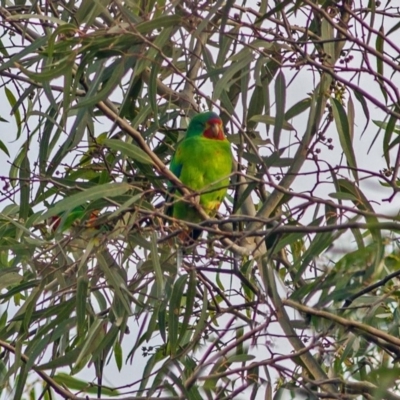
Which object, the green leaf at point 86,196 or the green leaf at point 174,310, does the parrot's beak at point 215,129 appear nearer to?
the green leaf at point 174,310

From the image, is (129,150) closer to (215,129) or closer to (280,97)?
(280,97)

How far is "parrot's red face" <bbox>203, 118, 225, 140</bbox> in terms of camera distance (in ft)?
12.4

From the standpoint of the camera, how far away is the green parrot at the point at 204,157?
12.3 ft

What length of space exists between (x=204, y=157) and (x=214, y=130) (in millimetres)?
139

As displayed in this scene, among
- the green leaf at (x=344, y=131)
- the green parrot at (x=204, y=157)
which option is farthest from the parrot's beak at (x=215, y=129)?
the green leaf at (x=344, y=131)

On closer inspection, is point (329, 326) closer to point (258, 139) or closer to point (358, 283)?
point (358, 283)

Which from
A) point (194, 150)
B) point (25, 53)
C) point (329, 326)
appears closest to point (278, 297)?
point (329, 326)

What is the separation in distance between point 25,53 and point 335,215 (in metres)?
0.86

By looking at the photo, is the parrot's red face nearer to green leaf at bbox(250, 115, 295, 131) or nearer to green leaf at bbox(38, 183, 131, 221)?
green leaf at bbox(250, 115, 295, 131)

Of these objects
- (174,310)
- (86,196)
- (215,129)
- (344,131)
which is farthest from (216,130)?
(86,196)

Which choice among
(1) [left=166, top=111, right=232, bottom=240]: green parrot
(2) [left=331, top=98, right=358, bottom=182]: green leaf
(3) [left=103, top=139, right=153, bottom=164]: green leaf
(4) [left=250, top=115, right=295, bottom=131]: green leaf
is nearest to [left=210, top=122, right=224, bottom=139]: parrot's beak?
(1) [left=166, top=111, right=232, bottom=240]: green parrot

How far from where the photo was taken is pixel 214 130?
386 centimetres

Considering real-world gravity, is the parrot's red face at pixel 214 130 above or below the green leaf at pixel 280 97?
above

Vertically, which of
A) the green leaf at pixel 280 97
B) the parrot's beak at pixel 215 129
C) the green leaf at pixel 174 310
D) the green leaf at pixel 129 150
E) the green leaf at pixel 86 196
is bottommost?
the green leaf at pixel 174 310
